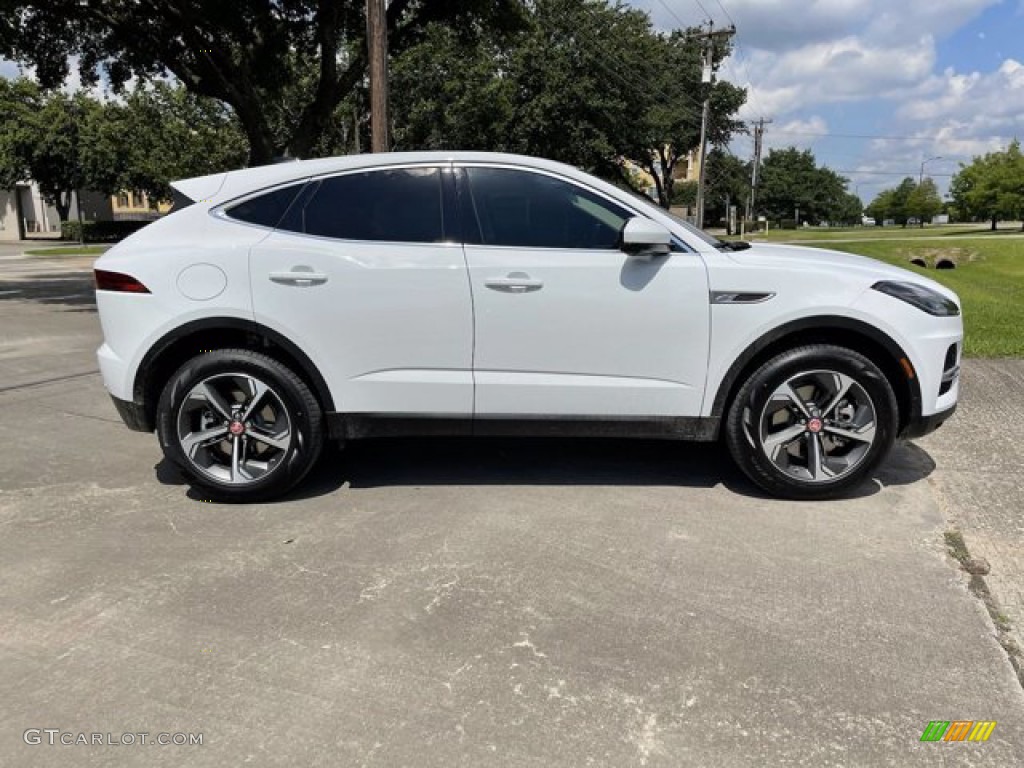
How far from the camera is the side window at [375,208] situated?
424cm

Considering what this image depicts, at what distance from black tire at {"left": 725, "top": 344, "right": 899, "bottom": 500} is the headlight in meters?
0.38

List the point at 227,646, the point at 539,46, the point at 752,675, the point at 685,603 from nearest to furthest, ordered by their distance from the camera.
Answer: the point at 752,675
the point at 227,646
the point at 685,603
the point at 539,46

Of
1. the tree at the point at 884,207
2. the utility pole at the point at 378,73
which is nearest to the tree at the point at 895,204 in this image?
the tree at the point at 884,207

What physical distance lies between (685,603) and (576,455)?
2.03 metres

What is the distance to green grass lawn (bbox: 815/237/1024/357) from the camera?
924cm

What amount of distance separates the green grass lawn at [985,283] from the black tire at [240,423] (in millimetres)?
7356

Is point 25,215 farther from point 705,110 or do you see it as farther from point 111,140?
point 705,110

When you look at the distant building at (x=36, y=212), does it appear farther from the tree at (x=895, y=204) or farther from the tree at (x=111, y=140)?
the tree at (x=895, y=204)

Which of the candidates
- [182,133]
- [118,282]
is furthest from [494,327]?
[182,133]

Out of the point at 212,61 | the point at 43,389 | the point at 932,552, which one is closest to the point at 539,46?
the point at 212,61

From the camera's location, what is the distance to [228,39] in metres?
17.2

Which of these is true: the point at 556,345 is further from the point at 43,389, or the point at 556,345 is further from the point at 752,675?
the point at 43,389

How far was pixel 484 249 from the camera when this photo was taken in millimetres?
4180

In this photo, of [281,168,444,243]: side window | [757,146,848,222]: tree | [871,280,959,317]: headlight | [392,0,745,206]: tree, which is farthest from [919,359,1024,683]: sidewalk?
[757,146,848,222]: tree
